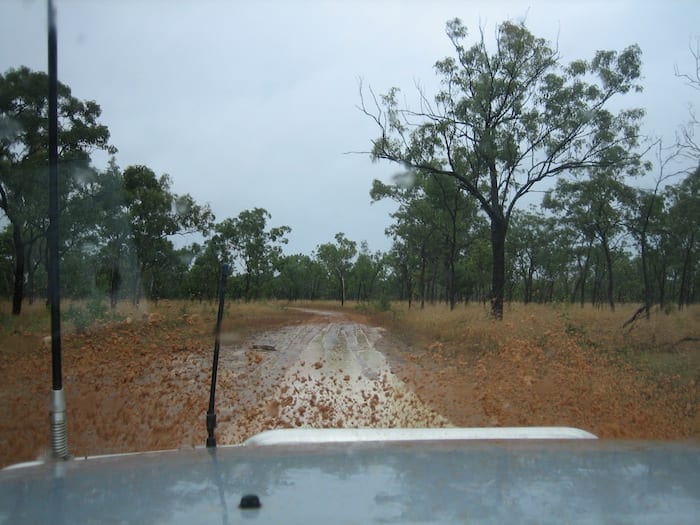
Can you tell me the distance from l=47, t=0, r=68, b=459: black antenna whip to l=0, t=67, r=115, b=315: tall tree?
10378 mm

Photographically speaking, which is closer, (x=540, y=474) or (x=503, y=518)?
(x=503, y=518)

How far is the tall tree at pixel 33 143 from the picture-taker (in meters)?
14.2

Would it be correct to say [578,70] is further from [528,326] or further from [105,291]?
[105,291]

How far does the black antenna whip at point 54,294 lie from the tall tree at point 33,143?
10.4m

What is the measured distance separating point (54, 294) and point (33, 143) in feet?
38.2

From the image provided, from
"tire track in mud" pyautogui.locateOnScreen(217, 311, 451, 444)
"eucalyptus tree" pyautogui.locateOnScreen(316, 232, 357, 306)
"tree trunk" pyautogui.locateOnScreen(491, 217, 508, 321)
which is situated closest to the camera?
"tire track in mud" pyautogui.locateOnScreen(217, 311, 451, 444)

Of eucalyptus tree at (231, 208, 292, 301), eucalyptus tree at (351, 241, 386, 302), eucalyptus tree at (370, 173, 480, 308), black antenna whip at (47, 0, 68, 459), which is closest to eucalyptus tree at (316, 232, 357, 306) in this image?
eucalyptus tree at (351, 241, 386, 302)

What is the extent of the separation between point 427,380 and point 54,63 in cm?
781

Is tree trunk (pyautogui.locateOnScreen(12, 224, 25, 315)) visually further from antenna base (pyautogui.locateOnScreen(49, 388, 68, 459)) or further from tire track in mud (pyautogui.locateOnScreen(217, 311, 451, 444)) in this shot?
antenna base (pyautogui.locateOnScreen(49, 388, 68, 459))

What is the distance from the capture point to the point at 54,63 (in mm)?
4910

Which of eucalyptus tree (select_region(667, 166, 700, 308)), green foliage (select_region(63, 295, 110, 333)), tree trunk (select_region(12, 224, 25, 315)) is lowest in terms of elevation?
green foliage (select_region(63, 295, 110, 333))

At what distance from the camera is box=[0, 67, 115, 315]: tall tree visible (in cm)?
1423

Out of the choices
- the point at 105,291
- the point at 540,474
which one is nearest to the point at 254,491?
the point at 540,474

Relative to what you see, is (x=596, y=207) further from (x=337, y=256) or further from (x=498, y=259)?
(x=337, y=256)
